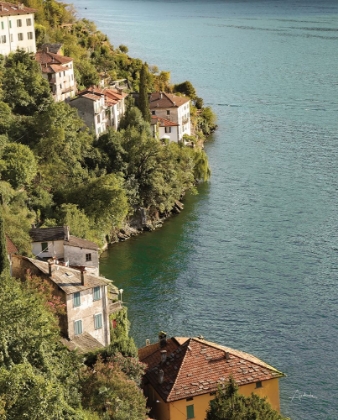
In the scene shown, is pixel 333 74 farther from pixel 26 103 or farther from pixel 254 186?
pixel 26 103

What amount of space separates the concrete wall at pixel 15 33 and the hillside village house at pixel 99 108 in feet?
21.5

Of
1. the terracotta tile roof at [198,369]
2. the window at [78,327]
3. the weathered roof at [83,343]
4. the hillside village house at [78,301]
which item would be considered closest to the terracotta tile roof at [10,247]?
the hillside village house at [78,301]

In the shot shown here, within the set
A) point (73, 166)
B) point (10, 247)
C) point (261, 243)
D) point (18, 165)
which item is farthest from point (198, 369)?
point (73, 166)

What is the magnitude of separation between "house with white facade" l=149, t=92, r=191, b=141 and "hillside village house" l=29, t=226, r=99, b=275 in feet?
91.7

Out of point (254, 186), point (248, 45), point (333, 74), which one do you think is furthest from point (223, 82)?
point (254, 186)

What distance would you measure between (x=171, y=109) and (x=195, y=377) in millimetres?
40770

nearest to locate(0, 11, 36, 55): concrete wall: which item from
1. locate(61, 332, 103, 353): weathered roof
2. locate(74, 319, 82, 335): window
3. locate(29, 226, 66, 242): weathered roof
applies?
locate(29, 226, 66, 242): weathered roof

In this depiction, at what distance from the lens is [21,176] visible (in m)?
53.6

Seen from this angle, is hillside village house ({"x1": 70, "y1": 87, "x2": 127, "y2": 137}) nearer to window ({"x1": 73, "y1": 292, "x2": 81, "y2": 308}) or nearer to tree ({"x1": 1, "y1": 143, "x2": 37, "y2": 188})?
tree ({"x1": 1, "y1": 143, "x2": 37, "y2": 188})

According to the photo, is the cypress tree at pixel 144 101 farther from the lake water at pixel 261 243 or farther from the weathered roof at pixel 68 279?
the weathered roof at pixel 68 279

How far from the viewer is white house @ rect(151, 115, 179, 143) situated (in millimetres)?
70500

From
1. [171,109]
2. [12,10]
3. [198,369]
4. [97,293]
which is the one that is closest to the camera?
[198,369]

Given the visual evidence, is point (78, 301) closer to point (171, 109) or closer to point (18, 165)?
point (18, 165)

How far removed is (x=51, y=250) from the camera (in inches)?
1748
